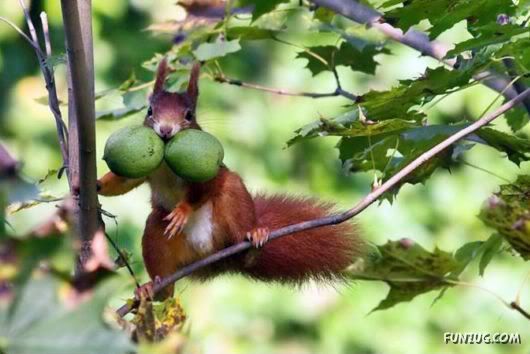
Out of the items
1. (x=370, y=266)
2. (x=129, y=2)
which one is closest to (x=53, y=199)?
(x=370, y=266)

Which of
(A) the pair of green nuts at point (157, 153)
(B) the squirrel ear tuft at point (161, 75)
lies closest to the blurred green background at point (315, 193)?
(B) the squirrel ear tuft at point (161, 75)

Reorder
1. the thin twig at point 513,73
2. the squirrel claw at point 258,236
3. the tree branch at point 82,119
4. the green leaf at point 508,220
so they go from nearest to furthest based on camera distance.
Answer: the green leaf at point 508,220, the tree branch at point 82,119, the thin twig at point 513,73, the squirrel claw at point 258,236

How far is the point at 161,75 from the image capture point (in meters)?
1.97

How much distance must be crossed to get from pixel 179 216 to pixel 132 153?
432 millimetres

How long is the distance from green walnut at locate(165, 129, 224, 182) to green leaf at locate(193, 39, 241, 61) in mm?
315

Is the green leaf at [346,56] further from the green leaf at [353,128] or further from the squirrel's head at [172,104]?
the green leaf at [353,128]

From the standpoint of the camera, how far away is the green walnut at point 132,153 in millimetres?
1505

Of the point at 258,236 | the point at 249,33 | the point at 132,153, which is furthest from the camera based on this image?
the point at 249,33

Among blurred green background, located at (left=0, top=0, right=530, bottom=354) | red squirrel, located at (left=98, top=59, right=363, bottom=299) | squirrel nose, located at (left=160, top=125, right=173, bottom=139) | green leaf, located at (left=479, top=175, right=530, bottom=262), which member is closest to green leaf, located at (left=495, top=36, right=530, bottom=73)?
green leaf, located at (left=479, top=175, right=530, bottom=262)

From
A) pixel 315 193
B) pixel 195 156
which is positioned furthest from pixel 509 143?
pixel 315 193

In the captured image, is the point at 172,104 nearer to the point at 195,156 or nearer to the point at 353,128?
the point at 195,156

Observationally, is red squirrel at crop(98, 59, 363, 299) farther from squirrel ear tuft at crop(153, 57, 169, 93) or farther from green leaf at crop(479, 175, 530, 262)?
green leaf at crop(479, 175, 530, 262)

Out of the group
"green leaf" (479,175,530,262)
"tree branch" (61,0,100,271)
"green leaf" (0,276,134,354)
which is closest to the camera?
"green leaf" (0,276,134,354)

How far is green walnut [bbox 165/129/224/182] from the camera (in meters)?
1.54
